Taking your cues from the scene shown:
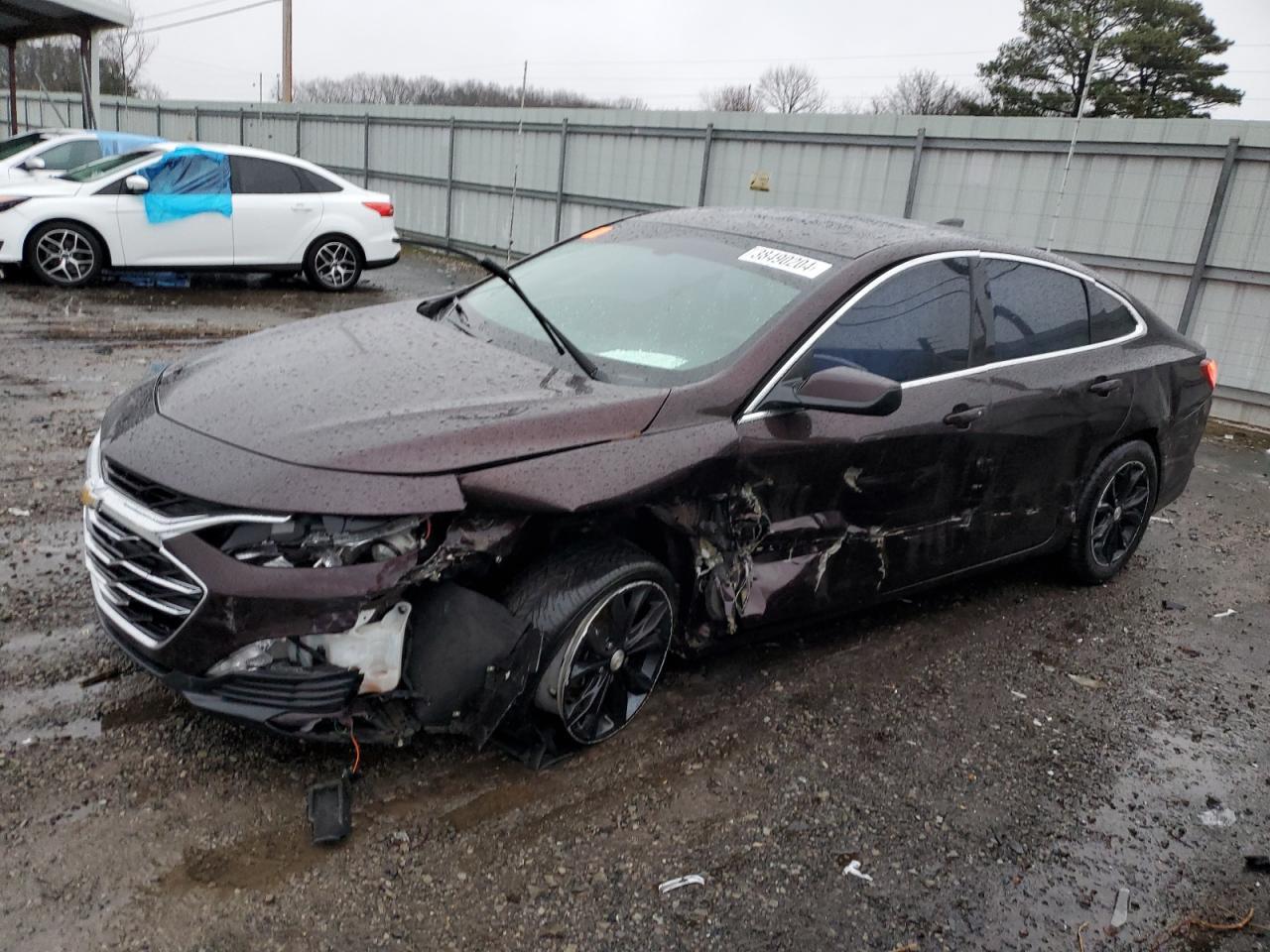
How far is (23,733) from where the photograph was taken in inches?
118

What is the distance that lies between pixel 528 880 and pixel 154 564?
4.33 feet

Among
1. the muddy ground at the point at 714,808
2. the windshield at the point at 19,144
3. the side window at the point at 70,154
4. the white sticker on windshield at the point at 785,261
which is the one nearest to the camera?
the muddy ground at the point at 714,808

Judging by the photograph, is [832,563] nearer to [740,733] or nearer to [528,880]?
[740,733]

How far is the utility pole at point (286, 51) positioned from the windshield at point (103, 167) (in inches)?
820

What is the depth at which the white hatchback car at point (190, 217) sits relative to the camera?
1036cm

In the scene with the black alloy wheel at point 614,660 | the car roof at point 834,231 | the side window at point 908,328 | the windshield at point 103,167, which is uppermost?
the car roof at point 834,231

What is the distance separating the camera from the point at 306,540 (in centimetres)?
263

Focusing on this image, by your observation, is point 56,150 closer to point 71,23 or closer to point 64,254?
point 64,254

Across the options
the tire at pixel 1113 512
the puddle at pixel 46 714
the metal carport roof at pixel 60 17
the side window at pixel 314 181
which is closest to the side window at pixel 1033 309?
the tire at pixel 1113 512

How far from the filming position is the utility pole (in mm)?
29953

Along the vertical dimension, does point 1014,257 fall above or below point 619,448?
above

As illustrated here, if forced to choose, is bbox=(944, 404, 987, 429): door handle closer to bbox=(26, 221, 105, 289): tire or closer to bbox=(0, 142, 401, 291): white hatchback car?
bbox=(0, 142, 401, 291): white hatchback car

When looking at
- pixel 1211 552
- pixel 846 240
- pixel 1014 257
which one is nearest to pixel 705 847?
pixel 846 240

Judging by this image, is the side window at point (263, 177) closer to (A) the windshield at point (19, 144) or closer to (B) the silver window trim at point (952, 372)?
(A) the windshield at point (19, 144)
